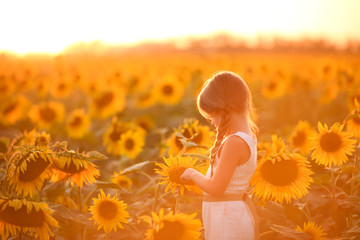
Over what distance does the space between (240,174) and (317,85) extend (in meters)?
6.89

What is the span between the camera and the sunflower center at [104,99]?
6.39 metres

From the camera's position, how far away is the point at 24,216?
2.53 m

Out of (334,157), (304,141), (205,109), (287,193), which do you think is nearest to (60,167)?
(205,109)

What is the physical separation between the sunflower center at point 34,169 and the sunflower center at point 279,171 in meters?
1.23

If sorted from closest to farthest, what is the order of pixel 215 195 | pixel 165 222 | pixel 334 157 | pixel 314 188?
pixel 165 222
pixel 215 195
pixel 334 157
pixel 314 188

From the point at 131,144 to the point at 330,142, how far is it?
2.26m

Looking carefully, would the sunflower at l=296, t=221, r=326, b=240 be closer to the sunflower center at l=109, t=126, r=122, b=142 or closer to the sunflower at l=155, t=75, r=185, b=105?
the sunflower center at l=109, t=126, r=122, b=142

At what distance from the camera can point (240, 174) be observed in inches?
97.9

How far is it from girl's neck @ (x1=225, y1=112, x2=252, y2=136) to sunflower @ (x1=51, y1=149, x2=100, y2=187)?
85 centimetres

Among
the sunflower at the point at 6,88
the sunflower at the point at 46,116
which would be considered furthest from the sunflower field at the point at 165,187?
the sunflower at the point at 6,88

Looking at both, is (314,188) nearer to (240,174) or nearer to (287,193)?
(287,193)

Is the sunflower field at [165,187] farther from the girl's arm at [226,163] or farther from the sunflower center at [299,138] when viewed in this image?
the girl's arm at [226,163]

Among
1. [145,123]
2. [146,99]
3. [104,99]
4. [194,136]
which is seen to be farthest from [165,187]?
[146,99]

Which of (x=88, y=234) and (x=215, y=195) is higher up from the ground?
(x=215, y=195)
